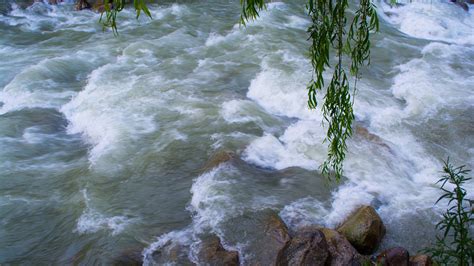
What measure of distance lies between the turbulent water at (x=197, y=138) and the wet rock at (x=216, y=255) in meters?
0.16

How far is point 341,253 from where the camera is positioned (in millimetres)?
4934

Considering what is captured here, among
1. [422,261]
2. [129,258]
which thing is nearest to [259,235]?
[129,258]

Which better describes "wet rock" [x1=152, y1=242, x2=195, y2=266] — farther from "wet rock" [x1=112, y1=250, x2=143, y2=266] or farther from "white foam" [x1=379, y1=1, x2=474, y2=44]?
"white foam" [x1=379, y1=1, x2=474, y2=44]

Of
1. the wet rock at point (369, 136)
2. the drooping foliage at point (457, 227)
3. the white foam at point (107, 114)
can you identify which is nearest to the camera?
the drooping foliage at point (457, 227)

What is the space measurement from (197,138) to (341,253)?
12.3 ft

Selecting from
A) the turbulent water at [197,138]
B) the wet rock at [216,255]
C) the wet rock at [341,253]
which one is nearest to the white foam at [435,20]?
the turbulent water at [197,138]

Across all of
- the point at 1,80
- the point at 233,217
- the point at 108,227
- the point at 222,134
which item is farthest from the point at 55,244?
the point at 1,80

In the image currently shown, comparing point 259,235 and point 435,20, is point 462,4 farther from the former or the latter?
point 259,235

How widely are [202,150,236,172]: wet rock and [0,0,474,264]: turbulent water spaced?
3.4 inches

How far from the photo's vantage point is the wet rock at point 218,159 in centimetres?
704

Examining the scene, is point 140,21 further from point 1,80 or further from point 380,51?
point 380,51

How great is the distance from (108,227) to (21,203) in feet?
5.40

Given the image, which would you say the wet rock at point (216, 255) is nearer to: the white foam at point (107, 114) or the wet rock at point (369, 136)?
the white foam at point (107, 114)

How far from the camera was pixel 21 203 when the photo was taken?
6680 mm
